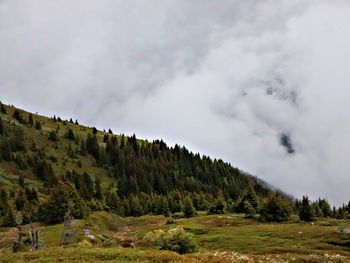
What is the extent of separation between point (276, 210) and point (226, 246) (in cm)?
3673

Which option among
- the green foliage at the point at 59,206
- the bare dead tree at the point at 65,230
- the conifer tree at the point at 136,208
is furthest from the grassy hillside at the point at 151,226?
the bare dead tree at the point at 65,230

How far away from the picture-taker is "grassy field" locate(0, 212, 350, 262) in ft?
108

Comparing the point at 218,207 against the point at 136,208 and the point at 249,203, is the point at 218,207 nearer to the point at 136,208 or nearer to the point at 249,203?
the point at 249,203

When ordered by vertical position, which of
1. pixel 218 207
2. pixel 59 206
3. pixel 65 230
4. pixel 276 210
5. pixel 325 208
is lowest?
pixel 65 230

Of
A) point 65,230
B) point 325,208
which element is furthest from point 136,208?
point 65,230

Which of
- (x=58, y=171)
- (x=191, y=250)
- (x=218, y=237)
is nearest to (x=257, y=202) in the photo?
(x=218, y=237)

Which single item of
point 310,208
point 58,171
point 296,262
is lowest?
point 296,262

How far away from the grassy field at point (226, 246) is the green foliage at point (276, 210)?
3533 mm

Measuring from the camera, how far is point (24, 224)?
10844 centimetres

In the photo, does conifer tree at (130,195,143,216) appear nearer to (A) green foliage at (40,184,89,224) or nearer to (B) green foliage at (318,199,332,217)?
(A) green foliage at (40,184,89,224)

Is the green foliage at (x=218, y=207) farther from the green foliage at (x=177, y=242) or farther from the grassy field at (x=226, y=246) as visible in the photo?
the green foliage at (x=177, y=242)

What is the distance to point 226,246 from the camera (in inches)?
2640

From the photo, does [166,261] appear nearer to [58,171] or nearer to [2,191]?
[2,191]

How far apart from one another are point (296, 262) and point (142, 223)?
92914 millimetres
